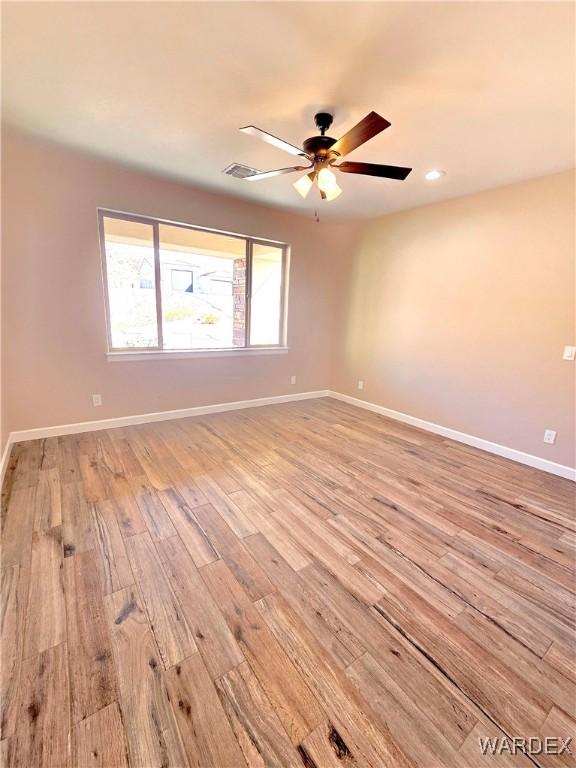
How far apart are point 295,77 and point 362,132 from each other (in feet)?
1.64

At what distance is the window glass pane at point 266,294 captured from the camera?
13.7 ft

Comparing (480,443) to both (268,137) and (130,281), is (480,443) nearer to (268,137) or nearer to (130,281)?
(268,137)

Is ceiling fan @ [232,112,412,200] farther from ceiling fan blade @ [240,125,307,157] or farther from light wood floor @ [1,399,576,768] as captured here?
light wood floor @ [1,399,576,768]

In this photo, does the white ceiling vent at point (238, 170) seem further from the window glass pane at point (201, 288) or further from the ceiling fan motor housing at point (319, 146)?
the ceiling fan motor housing at point (319, 146)

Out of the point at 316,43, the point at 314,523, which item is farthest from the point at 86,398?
the point at 316,43

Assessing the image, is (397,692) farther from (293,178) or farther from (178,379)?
(293,178)

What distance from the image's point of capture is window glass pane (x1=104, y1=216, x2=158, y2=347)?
3186 millimetres

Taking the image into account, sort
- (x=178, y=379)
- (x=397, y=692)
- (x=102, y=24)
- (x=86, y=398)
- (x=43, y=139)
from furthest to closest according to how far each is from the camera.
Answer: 1. (x=178, y=379)
2. (x=86, y=398)
3. (x=43, y=139)
4. (x=102, y=24)
5. (x=397, y=692)

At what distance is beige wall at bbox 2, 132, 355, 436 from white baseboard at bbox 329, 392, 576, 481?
2267 mm

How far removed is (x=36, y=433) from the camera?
9.81ft

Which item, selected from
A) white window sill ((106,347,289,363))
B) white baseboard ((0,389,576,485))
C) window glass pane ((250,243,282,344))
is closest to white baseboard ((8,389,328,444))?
white baseboard ((0,389,576,485))

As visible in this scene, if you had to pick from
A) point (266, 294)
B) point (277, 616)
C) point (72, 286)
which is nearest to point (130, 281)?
point (72, 286)

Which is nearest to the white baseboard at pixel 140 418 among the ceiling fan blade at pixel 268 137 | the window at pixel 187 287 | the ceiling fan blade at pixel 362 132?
the window at pixel 187 287

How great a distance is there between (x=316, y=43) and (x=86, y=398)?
336cm
